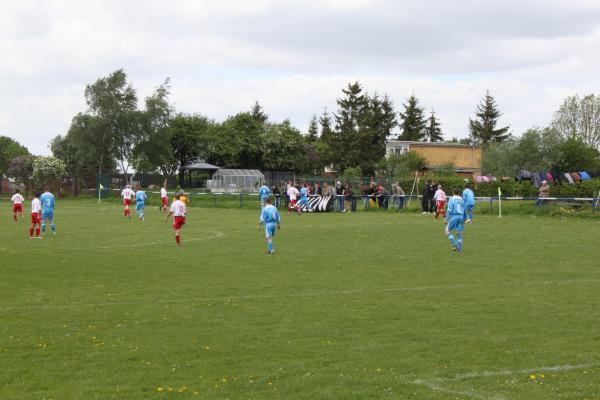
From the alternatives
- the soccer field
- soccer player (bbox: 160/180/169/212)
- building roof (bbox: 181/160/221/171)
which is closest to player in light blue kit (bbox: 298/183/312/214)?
soccer player (bbox: 160/180/169/212)

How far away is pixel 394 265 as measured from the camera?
19.3 m

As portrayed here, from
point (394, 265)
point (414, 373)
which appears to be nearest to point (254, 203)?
point (394, 265)

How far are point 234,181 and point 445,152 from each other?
31.5 m

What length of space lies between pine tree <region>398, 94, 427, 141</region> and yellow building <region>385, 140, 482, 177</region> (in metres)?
12.6

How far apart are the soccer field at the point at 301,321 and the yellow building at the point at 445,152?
6585cm

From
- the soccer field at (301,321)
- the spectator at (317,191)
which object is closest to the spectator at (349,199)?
the spectator at (317,191)

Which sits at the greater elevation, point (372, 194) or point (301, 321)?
point (372, 194)

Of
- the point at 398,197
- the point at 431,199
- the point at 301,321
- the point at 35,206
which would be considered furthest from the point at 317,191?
the point at 301,321

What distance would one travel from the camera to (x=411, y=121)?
343 ft

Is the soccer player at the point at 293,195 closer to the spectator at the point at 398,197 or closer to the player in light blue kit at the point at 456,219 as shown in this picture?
the spectator at the point at 398,197

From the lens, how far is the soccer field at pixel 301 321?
8.56 metres

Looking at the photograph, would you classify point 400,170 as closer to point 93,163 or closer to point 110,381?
point 93,163

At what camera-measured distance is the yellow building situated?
89438mm

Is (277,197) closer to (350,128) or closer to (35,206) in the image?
(35,206)
